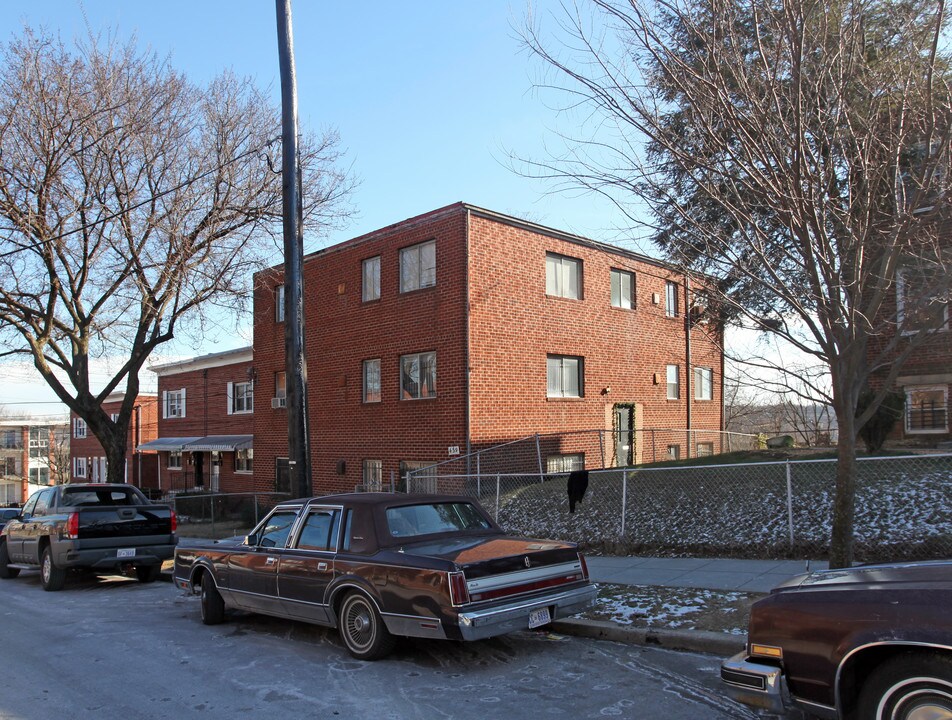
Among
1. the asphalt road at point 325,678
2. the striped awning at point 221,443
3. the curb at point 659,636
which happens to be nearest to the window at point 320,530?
the asphalt road at point 325,678

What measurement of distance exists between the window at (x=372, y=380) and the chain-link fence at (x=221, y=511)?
10.9 ft

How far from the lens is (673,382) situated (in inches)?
938

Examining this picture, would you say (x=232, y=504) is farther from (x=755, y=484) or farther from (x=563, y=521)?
(x=755, y=484)

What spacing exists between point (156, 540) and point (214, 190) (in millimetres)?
8271

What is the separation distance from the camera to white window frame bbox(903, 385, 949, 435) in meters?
16.1

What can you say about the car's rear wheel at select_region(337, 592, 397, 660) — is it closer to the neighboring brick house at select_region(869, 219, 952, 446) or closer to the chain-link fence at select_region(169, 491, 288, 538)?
the neighboring brick house at select_region(869, 219, 952, 446)

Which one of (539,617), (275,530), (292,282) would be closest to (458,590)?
(539,617)

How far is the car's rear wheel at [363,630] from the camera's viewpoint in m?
6.63

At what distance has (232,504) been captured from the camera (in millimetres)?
22812

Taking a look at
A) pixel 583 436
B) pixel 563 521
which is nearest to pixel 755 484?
pixel 563 521

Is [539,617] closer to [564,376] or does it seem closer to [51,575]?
[51,575]

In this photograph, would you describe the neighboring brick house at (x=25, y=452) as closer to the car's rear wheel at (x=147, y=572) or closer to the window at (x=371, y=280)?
the window at (x=371, y=280)

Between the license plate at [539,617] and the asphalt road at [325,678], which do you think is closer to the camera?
the asphalt road at [325,678]

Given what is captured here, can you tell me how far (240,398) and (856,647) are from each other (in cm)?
2909
